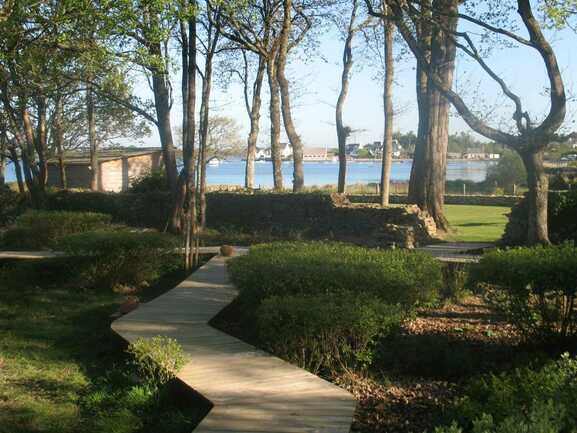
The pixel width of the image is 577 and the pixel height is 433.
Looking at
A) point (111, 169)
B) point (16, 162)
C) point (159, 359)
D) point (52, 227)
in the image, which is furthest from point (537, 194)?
point (111, 169)

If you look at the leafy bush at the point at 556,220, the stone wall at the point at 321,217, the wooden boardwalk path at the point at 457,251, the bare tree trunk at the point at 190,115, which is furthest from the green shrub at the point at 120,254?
the leafy bush at the point at 556,220

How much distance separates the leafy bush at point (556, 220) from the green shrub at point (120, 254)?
702cm

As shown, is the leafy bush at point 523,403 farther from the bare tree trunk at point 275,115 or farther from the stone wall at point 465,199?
the stone wall at point 465,199

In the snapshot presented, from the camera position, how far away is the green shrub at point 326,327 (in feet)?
20.1

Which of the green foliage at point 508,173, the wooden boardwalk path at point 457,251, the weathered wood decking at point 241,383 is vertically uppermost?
the green foliage at point 508,173

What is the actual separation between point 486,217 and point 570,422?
22.9 m

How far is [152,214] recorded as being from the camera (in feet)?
71.8

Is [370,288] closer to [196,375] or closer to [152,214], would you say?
[196,375]

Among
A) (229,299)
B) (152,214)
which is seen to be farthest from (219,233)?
(229,299)

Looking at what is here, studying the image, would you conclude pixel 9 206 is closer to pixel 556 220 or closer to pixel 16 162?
pixel 16 162

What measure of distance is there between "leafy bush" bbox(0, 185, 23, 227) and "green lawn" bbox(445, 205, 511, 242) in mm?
14675

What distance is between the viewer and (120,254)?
1188cm

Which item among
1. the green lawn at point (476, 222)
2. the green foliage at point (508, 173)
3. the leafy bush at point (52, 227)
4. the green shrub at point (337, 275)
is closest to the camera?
the green shrub at point (337, 275)

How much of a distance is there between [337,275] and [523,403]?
3.65 m
